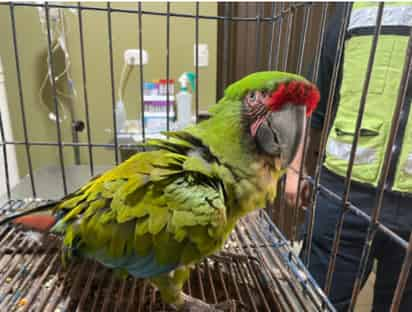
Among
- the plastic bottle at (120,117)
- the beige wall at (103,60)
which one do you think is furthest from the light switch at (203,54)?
the plastic bottle at (120,117)

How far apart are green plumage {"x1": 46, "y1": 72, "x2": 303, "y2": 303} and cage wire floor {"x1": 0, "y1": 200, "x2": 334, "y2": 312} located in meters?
0.08

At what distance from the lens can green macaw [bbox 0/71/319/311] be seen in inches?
15.4

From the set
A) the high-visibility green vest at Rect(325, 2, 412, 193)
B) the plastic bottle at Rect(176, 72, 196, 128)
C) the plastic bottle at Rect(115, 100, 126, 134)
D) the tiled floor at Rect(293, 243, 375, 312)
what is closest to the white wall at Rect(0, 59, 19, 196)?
the plastic bottle at Rect(115, 100, 126, 134)

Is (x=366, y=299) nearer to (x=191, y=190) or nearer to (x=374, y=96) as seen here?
(x=374, y=96)

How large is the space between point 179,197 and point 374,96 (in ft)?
1.41

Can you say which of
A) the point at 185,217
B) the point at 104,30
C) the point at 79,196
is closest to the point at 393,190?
the point at 185,217

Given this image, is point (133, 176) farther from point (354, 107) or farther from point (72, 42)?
point (72, 42)

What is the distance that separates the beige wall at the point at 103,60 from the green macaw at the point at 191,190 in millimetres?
855

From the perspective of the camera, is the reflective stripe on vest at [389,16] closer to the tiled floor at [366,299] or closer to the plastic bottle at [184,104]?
the plastic bottle at [184,104]

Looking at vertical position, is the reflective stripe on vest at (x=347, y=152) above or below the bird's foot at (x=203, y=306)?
above

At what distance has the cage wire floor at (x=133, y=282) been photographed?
45 centimetres

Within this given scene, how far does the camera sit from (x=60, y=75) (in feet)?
4.09

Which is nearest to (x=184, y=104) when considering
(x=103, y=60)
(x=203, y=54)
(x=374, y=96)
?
(x=203, y=54)

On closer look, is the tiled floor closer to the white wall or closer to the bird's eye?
the bird's eye
